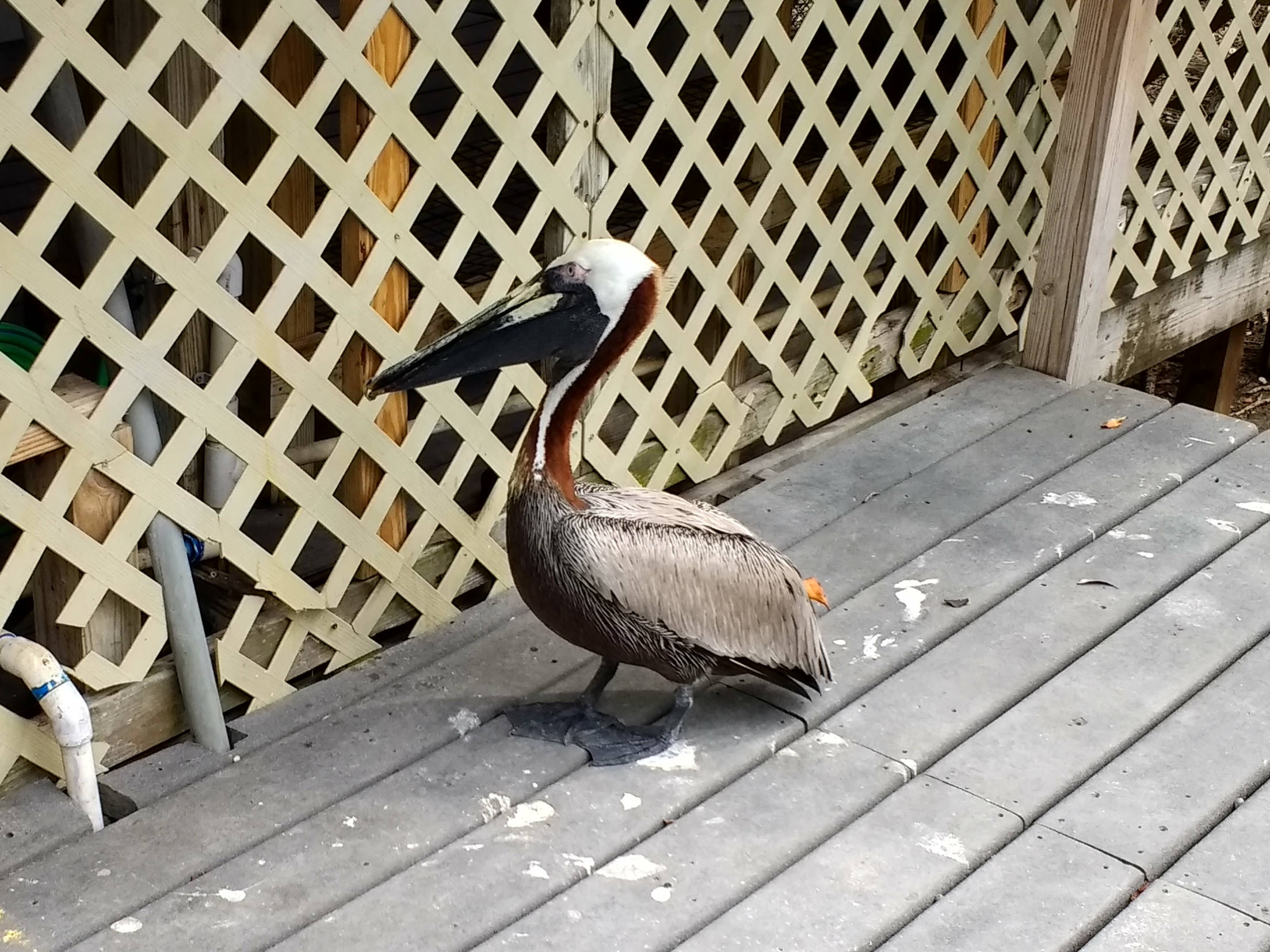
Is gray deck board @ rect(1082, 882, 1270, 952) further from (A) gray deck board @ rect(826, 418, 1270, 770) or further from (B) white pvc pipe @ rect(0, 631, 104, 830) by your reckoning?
(B) white pvc pipe @ rect(0, 631, 104, 830)

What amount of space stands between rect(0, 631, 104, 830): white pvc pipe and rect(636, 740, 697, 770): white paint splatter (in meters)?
0.95

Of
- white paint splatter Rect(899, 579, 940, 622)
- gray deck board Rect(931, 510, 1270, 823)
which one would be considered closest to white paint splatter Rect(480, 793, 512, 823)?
gray deck board Rect(931, 510, 1270, 823)

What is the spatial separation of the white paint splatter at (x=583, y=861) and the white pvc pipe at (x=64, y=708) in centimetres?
81

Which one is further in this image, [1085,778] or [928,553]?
[928,553]

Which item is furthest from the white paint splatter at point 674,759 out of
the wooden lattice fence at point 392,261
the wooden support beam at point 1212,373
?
the wooden support beam at point 1212,373

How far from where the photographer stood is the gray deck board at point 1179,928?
8.19 feet

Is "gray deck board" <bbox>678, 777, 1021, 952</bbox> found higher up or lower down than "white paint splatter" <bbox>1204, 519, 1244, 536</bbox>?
lower down

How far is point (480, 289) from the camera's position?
3643 mm

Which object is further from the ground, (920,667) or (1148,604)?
(1148,604)

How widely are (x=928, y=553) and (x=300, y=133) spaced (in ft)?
5.57

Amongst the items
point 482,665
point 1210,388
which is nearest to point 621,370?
point 482,665

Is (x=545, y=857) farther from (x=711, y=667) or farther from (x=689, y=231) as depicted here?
(x=689, y=231)

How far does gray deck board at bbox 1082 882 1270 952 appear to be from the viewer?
250cm

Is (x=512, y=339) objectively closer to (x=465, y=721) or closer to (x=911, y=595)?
(x=465, y=721)
